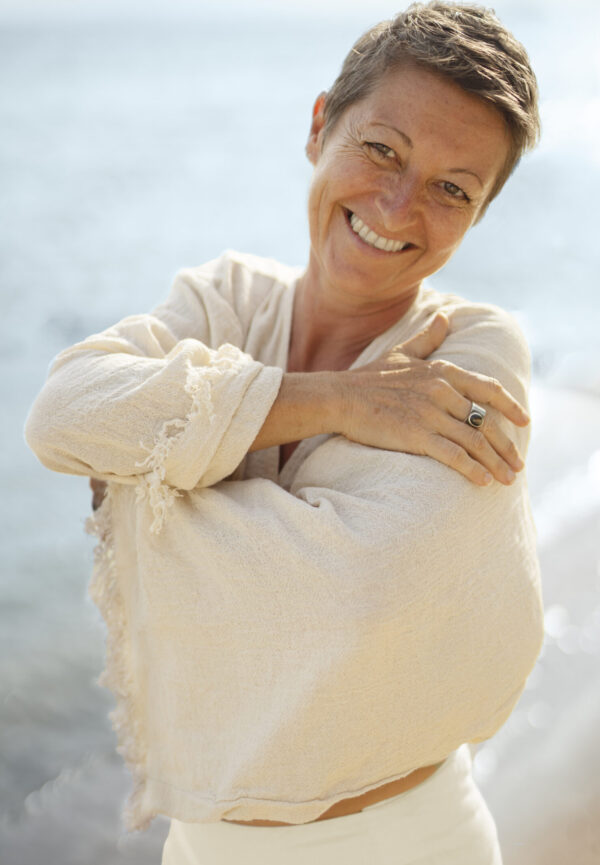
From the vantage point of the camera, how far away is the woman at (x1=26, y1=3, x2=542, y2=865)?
1277mm

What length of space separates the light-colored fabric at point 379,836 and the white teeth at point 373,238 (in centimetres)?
88

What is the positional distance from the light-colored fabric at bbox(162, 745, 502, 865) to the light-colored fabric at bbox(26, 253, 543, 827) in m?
0.09

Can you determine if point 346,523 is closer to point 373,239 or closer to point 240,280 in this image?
point 373,239

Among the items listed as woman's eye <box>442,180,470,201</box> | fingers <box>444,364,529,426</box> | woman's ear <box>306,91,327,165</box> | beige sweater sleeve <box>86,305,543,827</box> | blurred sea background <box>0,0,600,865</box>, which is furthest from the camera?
blurred sea background <box>0,0,600,865</box>

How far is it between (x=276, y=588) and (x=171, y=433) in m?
0.27

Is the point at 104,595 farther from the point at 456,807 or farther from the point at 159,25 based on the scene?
the point at 159,25

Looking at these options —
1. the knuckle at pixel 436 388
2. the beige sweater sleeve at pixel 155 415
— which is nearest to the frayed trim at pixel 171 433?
the beige sweater sleeve at pixel 155 415

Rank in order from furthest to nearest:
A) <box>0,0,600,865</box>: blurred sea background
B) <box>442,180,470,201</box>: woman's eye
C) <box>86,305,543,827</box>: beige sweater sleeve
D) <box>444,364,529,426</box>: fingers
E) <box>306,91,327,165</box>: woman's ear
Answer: <box>0,0,600,865</box>: blurred sea background, <box>306,91,327,165</box>: woman's ear, <box>442,180,470,201</box>: woman's eye, <box>444,364,529,426</box>: fingers, <box>86,305,543,827</box>: beige sweater sleeve

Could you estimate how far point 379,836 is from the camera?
1.41m

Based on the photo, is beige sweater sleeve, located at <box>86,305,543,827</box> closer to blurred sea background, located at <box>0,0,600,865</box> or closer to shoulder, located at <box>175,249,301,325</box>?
shoulder, located at <box>175,249,301,325</box>

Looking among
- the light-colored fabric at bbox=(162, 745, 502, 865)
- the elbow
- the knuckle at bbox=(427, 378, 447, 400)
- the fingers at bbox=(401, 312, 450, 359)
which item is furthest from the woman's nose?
the light-colored fabric at bbox=(162, 745, 502, 865)

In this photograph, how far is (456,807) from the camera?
1.52 m

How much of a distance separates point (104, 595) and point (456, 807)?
2.28 feet

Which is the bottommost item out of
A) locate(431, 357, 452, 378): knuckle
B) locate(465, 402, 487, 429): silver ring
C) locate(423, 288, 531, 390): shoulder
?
locate(465, 402, 487, 429): silver ring
